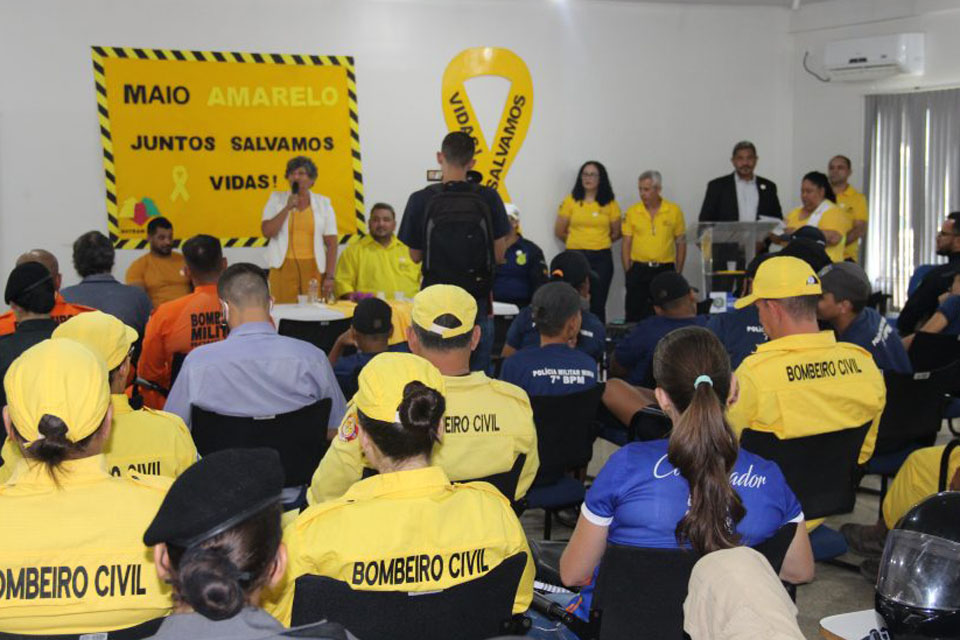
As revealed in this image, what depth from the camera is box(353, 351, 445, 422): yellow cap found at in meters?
2.35

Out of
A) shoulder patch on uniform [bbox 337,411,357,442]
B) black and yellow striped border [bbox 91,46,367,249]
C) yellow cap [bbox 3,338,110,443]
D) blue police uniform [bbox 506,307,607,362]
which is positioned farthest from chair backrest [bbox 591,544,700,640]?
black and yellow striped border [bbox 91,46,367,249]

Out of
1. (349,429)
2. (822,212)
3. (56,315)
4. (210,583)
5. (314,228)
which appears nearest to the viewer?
(210,583)

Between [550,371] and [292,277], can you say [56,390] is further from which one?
[292,277]

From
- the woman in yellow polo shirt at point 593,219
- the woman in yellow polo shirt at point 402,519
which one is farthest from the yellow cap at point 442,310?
the woman in yellow polo shirt at point 593,219

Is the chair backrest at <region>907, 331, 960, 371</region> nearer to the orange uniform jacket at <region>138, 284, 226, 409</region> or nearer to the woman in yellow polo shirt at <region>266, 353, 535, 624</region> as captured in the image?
the orange uniform jacket at <region>138, 284, 226, 409</region>

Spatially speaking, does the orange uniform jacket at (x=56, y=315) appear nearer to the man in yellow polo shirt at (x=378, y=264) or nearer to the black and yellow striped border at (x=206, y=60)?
the man in yellow polo shirt at (x=378, y=264)

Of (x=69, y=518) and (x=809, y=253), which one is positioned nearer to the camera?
(x=69, y=518)

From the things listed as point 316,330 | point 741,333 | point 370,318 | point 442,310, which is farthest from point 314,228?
point 442,310

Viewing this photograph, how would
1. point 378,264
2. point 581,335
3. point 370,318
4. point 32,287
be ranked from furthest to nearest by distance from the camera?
point 378,264 < point 581,335 < point 370,318 < point 32,287

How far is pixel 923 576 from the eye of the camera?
180cm

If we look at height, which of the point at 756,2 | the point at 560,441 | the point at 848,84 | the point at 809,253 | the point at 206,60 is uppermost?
the point at 756,2

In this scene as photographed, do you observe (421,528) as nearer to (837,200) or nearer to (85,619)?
(85,619)

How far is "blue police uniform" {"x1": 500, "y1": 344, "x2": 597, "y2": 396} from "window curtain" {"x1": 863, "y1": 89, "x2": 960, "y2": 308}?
6.96 meters

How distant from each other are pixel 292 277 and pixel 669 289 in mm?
3828
